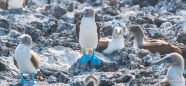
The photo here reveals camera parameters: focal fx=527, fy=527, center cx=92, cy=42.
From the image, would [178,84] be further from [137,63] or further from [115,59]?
[115,59]

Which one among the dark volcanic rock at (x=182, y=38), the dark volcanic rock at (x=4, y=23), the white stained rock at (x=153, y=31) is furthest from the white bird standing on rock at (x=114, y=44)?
the dark volcanic rock at (x=4, y=23)

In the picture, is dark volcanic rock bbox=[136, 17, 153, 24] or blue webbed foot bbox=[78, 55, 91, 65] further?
dark volcanic rock bbox=[136, 17, 153, 24]

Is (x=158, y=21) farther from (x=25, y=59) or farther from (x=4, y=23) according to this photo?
(x=25, y=59)

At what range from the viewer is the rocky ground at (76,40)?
9195 mm

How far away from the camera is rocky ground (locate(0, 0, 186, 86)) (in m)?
9.20

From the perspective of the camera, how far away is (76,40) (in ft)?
43.7

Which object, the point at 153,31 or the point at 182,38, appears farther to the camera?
A: the point at 153,31

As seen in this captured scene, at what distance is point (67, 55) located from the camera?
38.8 feet

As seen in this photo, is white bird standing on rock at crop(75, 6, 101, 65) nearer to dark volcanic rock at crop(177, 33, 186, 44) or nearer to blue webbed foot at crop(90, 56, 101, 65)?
blue webbed foot at crop(90, 56, 101, 65)

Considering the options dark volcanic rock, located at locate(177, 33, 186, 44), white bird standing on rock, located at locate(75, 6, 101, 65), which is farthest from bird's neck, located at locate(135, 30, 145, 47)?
white bird standing on rock, located at locate(75, 6, 101, 65)

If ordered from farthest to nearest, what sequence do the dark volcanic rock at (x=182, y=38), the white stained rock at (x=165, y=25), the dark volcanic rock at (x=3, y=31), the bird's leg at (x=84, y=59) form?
the white stained rock at (x=165, y=25)
the dark volcanic rock at (x=3, y=31)
the dark volcanic rock at (x=182, y=38)
the bird's leg at (x=84, y=59)

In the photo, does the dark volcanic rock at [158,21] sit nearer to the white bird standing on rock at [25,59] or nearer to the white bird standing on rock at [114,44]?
the white bird standing on rock at [114,44]

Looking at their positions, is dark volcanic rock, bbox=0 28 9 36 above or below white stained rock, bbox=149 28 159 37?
above

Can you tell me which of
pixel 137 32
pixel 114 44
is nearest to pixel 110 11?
pixel 137 32
